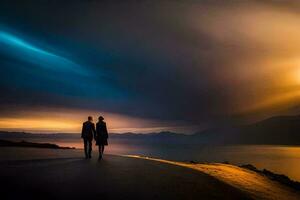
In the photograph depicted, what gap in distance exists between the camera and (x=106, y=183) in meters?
15.5

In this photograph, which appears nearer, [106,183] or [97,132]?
[106,183]

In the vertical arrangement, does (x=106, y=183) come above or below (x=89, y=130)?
below

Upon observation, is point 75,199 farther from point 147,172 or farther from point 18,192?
point 147,172

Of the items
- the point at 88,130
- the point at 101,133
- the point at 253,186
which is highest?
the point at 88,130

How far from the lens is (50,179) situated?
52.0 feet

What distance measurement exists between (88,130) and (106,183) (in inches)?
399

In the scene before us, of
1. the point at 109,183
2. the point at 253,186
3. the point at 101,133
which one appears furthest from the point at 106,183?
the point at 101,133

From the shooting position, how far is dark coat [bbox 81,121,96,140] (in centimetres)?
2509

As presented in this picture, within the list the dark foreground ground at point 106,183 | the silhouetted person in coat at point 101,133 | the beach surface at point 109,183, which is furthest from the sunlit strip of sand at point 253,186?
the silhouetted person in coat at point 101,133

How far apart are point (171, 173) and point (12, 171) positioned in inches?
306

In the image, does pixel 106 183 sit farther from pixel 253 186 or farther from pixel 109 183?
pixel 253 186

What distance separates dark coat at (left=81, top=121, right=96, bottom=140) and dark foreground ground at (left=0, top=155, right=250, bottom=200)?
491cm

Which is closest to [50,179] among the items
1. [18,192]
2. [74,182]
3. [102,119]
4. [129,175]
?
[74,182]

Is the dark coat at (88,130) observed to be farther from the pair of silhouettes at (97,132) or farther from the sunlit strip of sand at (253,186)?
the sunlit strip of sand at (253,186)
